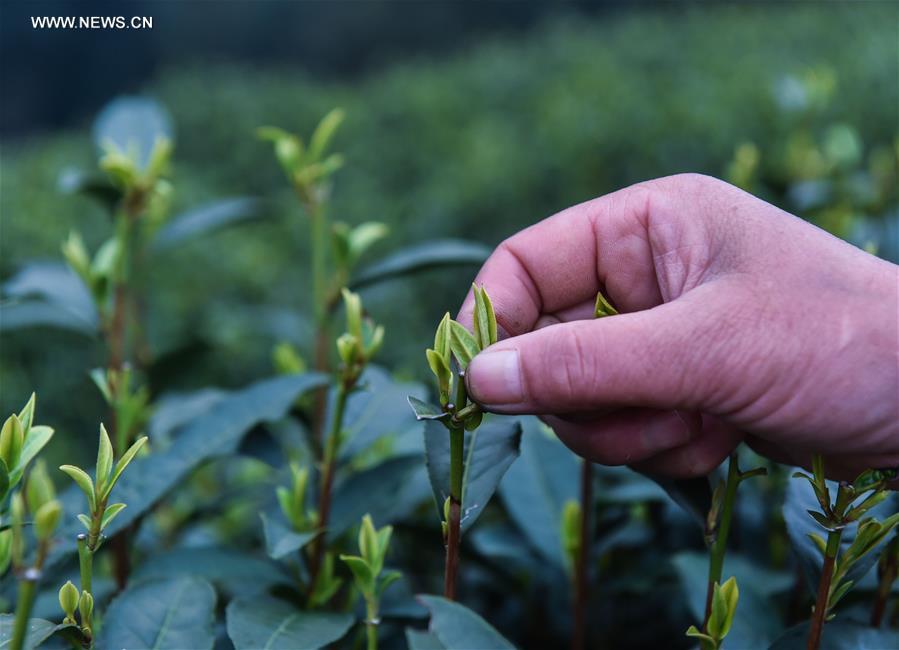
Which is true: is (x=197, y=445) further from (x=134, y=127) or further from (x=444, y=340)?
(x=134, y=127)

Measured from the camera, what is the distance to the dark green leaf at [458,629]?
3.10 feet

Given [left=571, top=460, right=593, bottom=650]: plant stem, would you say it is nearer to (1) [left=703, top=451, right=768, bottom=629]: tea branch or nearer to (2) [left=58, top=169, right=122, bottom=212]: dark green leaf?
(1) [left=703, top=451, right=768, bottom=629]: tea branch

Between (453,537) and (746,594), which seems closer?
(453,537)

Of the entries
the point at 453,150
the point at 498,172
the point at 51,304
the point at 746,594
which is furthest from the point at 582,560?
the point at 453,150

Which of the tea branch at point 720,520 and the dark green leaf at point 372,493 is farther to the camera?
the dark green leaf at point 372,493

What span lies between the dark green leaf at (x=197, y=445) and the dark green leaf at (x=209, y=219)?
64 cm

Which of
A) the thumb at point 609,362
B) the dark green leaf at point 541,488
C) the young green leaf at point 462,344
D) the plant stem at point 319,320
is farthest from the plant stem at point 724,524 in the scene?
the plant stem at point 319,320

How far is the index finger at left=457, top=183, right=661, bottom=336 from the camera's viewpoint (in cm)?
126

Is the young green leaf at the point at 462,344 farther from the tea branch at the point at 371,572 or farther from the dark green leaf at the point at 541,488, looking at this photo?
the dark green leaf at the point at 541,488

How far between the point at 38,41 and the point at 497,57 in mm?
3559

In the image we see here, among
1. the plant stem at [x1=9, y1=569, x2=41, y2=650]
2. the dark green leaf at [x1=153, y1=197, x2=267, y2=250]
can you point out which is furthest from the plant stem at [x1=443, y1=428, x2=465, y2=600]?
the dark green leaf at [x1=153, y1=197, x2=267, y2=250]

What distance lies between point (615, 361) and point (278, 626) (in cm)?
52

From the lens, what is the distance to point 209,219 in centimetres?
198

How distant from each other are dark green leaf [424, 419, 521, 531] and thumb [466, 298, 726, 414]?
118 mm
